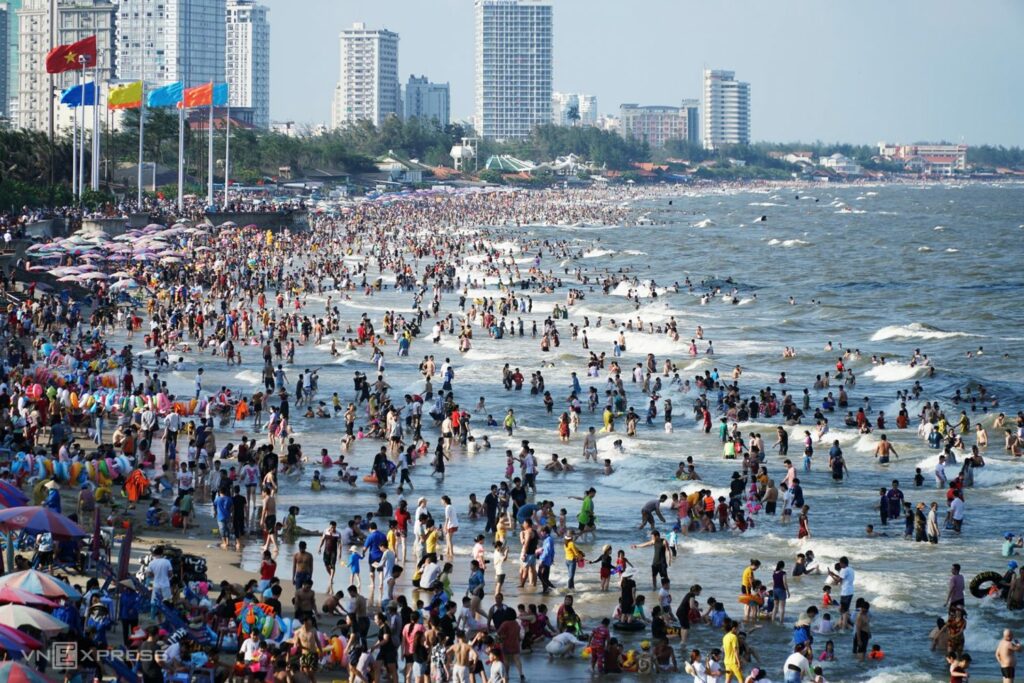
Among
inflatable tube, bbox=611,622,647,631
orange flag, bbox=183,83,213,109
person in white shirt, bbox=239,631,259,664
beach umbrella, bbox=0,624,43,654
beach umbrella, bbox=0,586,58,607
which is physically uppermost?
orange flag, bbox=183,83,213,109

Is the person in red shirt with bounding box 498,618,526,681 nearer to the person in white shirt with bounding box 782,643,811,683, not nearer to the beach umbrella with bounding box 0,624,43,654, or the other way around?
the person in white shirt with bounding box 782,643,811,683

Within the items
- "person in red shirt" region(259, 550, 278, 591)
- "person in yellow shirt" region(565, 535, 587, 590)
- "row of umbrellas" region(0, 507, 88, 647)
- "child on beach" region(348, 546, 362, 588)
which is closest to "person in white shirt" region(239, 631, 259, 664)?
"row of umbrellas" region(0, 507, 88, 647)

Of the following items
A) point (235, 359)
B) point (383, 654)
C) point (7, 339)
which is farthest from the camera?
point (235, 359)

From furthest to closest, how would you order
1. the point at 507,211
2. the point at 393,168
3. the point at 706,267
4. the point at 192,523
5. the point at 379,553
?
the point at 393,168 < the point at 507,211 < the point at 706,267 < the point at 192,523 < the point at 379,553

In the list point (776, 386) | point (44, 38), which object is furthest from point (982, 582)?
point (44, 38)

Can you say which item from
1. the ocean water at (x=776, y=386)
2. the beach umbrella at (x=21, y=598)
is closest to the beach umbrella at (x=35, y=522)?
the beach umbrella at (x=21, y=598)

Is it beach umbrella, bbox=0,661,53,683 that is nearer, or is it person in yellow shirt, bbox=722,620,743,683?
beach umbrella, bbox=0,661,53,683

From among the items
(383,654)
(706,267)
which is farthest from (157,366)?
(706,267)

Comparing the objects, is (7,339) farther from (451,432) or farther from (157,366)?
(451,432)
